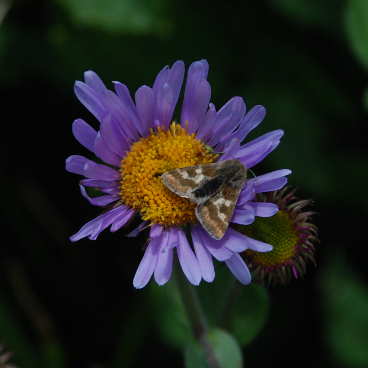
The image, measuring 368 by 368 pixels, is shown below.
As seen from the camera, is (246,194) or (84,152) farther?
(84,152)

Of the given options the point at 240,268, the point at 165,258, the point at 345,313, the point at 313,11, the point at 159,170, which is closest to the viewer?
the point at 240,268

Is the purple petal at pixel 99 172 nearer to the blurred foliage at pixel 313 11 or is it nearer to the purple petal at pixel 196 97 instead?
the purple petal at pixel 196 97

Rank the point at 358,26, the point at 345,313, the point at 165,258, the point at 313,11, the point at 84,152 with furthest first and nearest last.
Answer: the point at 84,152
the point at 313,11
the point at 345,313
the point at 358,26
the point at 165,258

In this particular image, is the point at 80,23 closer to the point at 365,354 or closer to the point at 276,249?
the point at 276,249

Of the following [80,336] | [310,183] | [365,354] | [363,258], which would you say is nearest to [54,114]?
[80,336]

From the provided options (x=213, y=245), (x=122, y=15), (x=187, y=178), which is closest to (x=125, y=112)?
(x=187, y=178)

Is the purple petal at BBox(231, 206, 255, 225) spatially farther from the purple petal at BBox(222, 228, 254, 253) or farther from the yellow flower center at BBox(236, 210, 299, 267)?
the yellow flower center at BBox(236, 210, 299, 267)

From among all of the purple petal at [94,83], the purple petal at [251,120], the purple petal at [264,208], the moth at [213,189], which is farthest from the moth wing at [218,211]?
the purple petal at [94,83]

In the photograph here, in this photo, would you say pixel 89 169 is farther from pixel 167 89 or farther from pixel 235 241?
pixel 235 241
